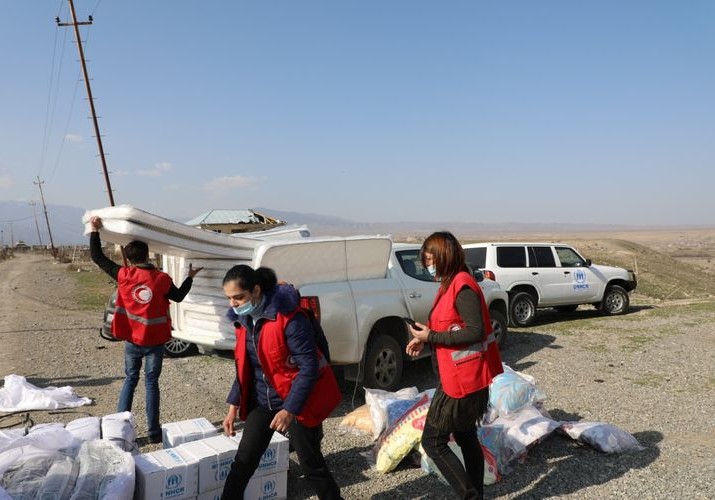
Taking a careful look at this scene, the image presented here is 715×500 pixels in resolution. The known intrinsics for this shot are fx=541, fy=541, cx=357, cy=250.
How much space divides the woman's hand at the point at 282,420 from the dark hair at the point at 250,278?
68 cm

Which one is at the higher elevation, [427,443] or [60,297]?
[427,443]

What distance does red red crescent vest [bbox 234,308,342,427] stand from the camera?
9.89 feet

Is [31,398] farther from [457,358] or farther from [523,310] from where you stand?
[523,310]

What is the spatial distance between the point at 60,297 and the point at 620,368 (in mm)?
17996

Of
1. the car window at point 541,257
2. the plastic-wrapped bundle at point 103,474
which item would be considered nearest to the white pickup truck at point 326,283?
the plastic-wrapped bundle at point 103,474

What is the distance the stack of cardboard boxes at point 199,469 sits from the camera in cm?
333

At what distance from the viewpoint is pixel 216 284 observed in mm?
6285

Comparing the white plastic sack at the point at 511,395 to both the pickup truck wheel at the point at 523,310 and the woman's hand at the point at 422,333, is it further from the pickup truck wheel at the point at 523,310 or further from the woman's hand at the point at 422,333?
the pickup truck wheel at the point at 523,310

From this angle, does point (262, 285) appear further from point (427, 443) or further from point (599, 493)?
point (599, 493)

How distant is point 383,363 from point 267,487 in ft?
8.46

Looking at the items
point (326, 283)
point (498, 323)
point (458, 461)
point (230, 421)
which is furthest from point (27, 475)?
point (498, 323)

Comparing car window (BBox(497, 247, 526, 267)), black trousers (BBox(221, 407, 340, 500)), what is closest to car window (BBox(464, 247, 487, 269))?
car window (BBox(497, 247, 526, 267))

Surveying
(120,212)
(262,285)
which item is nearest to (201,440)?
(262,285)

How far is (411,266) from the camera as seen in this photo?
7.05m
